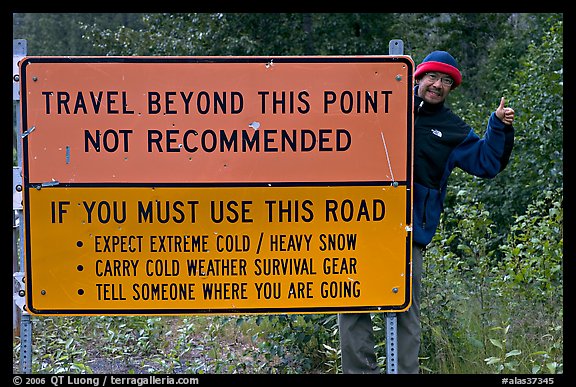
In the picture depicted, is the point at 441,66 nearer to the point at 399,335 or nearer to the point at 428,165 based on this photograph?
the point at 428,165

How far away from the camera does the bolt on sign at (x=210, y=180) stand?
363 centimetres

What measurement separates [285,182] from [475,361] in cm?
192

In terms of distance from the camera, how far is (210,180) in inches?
144

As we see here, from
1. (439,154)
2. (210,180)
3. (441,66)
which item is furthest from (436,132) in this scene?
A: (210,180)

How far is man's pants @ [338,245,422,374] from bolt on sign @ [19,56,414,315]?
0.93ft

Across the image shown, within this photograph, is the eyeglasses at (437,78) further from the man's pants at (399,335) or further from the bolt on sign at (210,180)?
the man's pants at (399,335)

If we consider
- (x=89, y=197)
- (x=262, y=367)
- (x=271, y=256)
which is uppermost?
(x=89, y=197)

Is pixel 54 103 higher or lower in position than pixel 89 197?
higher

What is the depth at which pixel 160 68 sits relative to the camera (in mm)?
3615

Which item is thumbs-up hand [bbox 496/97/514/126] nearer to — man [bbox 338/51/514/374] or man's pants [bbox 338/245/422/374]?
man [bbox 338/51/514/374]
